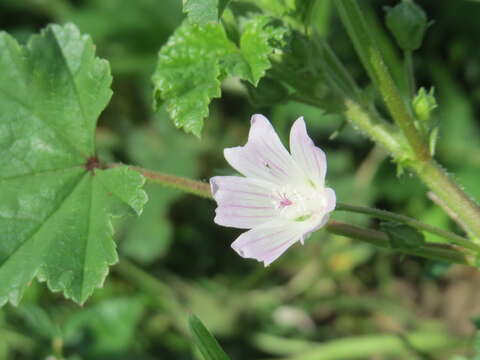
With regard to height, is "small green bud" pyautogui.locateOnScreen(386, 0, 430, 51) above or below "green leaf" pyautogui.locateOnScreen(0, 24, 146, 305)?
above

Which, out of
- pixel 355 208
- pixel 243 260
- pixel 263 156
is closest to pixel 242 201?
pixel 263 156

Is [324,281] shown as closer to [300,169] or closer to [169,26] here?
[169,26]

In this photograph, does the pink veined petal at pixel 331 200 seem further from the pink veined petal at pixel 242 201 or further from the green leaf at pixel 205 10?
the green leaf at pixel 205 10

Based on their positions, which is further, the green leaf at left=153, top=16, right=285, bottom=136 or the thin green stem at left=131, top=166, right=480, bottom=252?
the green leaf at left=153, top=16, right=285, bottom=136

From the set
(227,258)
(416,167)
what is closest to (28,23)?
(227,258)

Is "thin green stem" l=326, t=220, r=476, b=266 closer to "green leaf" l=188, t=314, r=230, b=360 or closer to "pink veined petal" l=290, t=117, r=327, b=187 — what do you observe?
"pink veined petal" l=290, t=117, r=327, b=187

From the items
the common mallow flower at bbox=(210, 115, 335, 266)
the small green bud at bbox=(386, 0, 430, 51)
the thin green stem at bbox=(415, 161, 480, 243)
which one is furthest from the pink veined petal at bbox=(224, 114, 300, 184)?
the small green bud at bbox=(386, 0, 430, 51)

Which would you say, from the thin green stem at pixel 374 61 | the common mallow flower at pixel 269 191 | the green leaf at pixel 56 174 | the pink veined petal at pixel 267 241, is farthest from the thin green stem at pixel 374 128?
the green leaf at pixel 56 174
